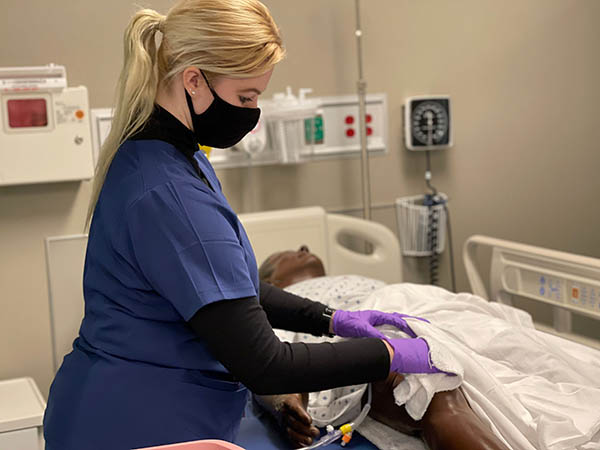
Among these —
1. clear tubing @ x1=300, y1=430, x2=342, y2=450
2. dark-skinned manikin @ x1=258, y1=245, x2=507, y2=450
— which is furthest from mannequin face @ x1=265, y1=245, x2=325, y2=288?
clear tubing @ x1=300, y1=430, x2=342, y2=450

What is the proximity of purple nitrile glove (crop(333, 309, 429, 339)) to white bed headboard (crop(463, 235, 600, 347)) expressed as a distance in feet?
2.34

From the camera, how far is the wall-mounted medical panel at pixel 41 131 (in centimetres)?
250

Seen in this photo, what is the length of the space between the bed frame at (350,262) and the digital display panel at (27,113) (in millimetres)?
442

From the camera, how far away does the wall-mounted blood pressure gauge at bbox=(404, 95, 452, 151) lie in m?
3.23

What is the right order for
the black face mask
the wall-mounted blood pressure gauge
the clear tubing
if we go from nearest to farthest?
the black face mask → the clear tubing → the wall-mounted blood pressure gauge

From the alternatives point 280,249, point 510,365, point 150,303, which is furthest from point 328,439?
point 280,249

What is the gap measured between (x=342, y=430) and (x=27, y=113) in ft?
5.40

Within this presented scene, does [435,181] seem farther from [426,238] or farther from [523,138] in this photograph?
[523,138]

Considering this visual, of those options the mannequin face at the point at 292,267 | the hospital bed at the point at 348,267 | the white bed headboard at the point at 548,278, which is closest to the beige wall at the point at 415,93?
the hospital bed at the point at 348,267

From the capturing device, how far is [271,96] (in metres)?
3.07

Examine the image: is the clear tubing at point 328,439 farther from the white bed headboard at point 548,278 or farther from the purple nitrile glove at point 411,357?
the white bed headboard at point 548,278

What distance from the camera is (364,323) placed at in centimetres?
172

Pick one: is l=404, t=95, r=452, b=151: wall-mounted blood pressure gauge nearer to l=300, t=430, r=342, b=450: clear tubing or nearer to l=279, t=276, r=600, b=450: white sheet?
l=279, t=276, r=600, b=450: white sheet

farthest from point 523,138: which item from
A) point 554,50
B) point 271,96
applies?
point 271,96
